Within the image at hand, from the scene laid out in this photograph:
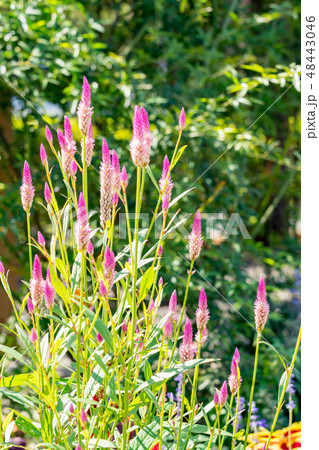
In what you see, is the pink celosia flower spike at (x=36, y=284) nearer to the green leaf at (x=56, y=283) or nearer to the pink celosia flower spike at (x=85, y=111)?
the green leaf at (x=56, y=283)

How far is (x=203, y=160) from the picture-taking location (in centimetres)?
188

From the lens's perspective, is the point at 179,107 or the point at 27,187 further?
the point at 179,107

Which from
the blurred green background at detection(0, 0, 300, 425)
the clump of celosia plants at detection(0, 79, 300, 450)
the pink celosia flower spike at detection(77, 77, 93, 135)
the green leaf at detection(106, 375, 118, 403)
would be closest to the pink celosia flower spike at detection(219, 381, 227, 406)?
the clump of celosia plants at detection(0, 79, 300, 450)

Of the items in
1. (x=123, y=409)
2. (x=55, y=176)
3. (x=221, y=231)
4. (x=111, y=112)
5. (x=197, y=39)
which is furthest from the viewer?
(x=197, y=39)

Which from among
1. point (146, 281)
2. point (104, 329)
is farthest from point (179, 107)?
point (104, 329)

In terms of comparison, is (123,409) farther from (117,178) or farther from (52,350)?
(117,178)

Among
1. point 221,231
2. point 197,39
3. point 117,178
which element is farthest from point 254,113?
point 117,178

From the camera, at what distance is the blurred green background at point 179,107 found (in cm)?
157

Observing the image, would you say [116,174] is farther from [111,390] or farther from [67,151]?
[111,390]

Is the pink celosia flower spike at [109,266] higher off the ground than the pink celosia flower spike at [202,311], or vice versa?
the pink celosia flower spike at [109,266]

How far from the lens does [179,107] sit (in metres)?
1.91

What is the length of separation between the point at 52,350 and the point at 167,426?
18cm

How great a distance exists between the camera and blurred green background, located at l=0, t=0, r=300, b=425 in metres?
1.57

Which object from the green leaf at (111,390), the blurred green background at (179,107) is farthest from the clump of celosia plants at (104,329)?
the blurred green background at (179,107)
